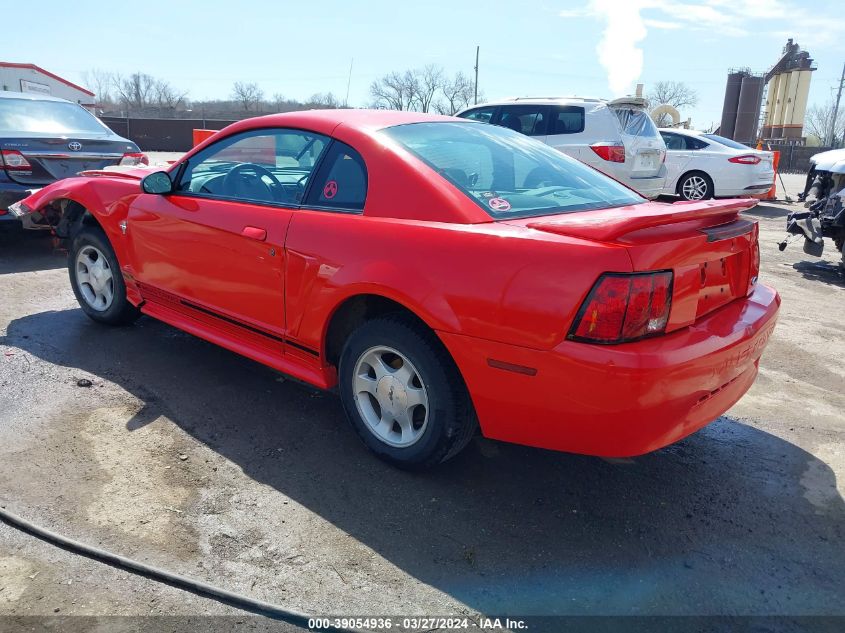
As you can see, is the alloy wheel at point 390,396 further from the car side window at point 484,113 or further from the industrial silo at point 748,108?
the industrial silo at point 748,108

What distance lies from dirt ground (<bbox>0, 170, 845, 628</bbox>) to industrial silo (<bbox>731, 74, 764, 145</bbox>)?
189ft

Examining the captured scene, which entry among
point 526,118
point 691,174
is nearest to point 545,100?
point 526,118

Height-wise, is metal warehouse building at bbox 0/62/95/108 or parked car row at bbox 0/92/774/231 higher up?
metal warehouse building at bbox 0/62/95/108

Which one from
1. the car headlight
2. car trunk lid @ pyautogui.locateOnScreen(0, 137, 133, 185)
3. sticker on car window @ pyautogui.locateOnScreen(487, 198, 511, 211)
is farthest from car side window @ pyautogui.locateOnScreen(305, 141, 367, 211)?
car trunk lid @ pyautogui.locateOnScreen(0, 137, 133, 185)

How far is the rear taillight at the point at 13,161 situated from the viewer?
21.1ft

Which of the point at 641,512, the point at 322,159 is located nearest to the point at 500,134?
the point at 322,159

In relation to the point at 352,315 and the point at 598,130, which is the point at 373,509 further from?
the point at 598,130

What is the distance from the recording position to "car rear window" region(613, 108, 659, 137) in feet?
29.3

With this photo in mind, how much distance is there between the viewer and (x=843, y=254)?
7.10m

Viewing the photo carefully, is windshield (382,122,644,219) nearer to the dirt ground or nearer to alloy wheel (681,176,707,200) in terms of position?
the dirt ground

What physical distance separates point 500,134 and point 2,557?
2970 millimetres

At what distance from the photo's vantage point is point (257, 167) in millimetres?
3566

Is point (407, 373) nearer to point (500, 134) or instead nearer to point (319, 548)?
point (319, 548)

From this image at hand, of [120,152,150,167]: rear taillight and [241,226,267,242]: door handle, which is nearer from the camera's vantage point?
[241,226,267,242]: door handle
